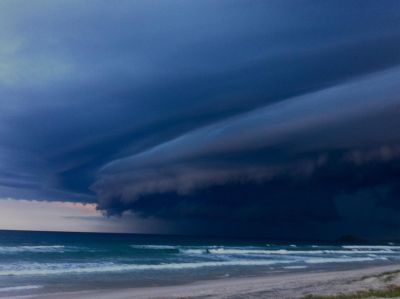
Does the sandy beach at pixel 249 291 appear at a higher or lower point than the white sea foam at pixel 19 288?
lower

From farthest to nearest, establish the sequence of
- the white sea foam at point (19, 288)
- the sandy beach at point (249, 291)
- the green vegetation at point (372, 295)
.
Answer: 1. the white sea foam at point (19, 288)
2. the sandy beach at point (249, 291)
3. the green vegetation at point (372, 295)

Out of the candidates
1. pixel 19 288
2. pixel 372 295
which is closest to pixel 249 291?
pixel 372 295

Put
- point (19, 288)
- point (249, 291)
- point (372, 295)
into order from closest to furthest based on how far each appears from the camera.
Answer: point (372, 295) → point (249, 291) → point (19, 288)

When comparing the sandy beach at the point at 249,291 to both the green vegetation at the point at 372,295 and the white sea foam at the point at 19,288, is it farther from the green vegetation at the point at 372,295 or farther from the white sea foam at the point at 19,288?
the white sea foam at the point at 19,288

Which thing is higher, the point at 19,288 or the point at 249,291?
the point at 19,288

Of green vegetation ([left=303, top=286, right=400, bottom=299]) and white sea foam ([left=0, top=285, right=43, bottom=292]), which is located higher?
white sea foam ([left=0, top=285, right=43, bottom=292])

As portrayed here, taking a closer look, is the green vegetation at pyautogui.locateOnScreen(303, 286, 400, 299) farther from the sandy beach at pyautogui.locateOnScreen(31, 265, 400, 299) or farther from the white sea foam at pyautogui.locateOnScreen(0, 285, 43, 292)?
the white sea foam at pyautogui.locateOnScreen(0, 285, 43, 292)

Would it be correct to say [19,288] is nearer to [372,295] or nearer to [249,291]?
[249,291]

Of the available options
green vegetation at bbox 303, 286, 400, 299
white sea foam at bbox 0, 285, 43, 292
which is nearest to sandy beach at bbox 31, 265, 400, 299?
green vegetation at bbox 303, 286, 400, 299

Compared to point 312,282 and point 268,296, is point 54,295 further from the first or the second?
point 312,282

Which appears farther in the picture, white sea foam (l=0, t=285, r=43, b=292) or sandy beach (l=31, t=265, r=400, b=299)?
white sea foam (l=0, t=285, r=43, b=292)

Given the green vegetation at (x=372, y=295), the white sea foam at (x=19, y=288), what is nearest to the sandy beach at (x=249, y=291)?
the green vegetation at (x=372, y=295)

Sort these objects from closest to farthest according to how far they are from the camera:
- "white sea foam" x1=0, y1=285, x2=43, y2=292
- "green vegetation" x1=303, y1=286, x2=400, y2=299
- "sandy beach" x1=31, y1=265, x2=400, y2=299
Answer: "green vegetation" x1=303, y1=286, x2=400, y2=299, "sandy beach" x1=31, y1=265, x2=400, y2=299, "white sea foam" x1=0, y1=285, x2=43, y2=292

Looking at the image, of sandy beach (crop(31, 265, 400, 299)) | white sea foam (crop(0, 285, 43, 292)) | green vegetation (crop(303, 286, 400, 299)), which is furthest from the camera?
white sea foam (crop(0, 285, 43, 292))
